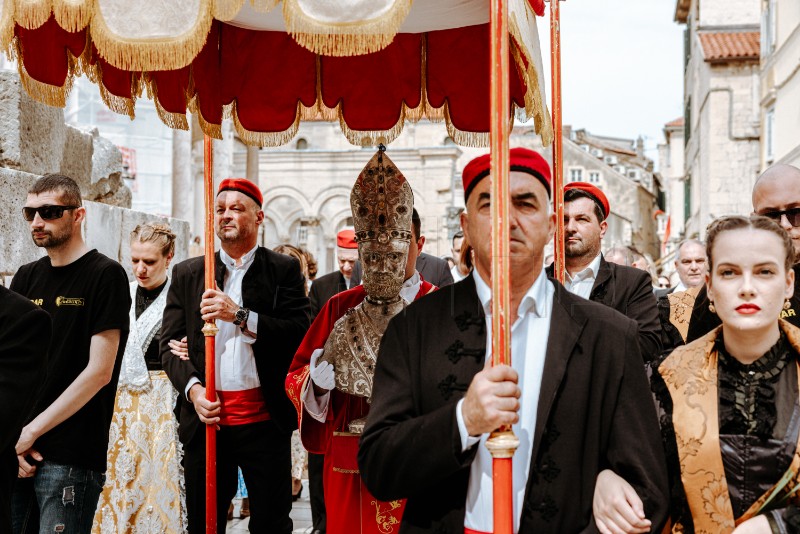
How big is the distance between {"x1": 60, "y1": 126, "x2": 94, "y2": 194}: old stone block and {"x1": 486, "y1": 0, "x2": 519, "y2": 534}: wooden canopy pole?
4.76 m

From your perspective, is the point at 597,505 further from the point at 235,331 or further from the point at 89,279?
the point at 235,331

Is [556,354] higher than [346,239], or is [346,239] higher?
[346,239]

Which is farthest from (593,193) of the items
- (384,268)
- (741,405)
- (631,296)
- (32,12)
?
(32,12)

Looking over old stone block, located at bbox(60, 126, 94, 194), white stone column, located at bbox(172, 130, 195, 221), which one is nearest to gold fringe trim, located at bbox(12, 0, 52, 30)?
old stone block, located at bbox(60, 126, 94, 194)

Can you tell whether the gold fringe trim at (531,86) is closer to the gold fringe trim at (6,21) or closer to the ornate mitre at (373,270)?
the ornate mitre at (373,270)

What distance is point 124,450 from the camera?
19.2 feet

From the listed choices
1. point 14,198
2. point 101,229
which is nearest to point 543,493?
point 14,198

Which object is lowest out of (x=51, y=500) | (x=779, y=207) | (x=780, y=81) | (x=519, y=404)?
(x=51, y=500)

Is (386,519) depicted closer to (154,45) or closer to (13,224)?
(154,45)

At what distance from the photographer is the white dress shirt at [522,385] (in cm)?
263

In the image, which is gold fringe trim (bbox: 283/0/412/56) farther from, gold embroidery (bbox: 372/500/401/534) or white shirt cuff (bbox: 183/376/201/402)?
white shirt cuff (bbox: 183/376/201/402)

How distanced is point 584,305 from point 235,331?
3.00 meters

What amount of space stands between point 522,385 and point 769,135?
2139cm

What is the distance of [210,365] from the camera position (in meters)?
4.96
